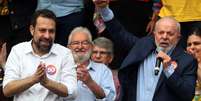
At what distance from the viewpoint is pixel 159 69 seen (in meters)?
6.60

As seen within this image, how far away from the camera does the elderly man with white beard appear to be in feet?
21.5

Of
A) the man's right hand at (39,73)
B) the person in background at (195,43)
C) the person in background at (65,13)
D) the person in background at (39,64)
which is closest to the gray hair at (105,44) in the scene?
the person in background at (65,13)

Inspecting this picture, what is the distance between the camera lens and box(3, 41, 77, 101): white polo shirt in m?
6.03

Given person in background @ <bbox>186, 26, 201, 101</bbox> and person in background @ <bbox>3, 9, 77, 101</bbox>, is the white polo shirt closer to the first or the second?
person in background @ <bbox>3, 9, 77, 101</bbox>

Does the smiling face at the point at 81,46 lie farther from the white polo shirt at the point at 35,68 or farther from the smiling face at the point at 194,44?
the smiling face at the point at 194,44

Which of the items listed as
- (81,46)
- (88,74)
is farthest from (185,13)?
(88,74)

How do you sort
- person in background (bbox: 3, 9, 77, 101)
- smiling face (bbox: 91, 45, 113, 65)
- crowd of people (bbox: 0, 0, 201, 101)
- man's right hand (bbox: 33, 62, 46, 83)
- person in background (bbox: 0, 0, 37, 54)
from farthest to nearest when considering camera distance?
person in background (bbox: 0, 0, 37, 54)
smiling face (bbox: 91, 45, 113, 65)
crowd of people (bbox: 0, 0, 201, 101)
person in background (bbox: 3, 9, 77, 101)
man's right hand (bbox: 33, 62, 46, 83)

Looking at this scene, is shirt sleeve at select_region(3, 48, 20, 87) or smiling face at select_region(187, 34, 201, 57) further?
smiling face at select_region(187, 34, 201, 57)

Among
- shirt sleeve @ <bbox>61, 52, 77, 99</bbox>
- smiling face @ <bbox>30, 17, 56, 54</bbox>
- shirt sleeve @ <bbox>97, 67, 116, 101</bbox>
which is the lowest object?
shirt sleeve @ <bbox>97, 67, 116, 101</bbox>

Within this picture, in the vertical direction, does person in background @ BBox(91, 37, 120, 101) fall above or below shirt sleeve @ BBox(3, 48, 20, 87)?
below

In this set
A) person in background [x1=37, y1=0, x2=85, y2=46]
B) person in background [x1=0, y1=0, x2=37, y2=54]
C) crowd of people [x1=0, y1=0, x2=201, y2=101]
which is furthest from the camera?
person in background [x1=0, y1=0, x2=37, y2=54]

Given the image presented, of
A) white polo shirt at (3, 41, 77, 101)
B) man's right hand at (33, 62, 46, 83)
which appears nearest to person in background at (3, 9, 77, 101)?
white polo shirt at (3, 41, 77, 101)

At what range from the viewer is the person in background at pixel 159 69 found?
21.0 ft

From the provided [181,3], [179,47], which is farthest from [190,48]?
[181,3]
